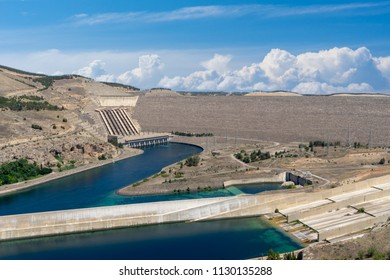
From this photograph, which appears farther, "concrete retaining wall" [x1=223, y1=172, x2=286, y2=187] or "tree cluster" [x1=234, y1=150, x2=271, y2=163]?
"tree cluster" [x1=234, y1=150, x2=271, y2=163]

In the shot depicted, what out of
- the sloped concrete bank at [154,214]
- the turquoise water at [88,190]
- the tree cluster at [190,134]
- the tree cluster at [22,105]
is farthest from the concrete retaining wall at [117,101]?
the sloped concrete bank at [154,214]

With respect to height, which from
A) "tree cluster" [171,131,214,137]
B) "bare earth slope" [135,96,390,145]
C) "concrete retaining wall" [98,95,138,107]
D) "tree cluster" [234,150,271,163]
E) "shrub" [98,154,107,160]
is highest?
"concrete retaining wall" [98,95,138,107]

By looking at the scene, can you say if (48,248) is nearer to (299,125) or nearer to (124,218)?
(124,218)

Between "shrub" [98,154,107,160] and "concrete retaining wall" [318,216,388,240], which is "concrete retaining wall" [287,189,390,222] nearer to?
"concrete retaining wall" [318,216,388,240]

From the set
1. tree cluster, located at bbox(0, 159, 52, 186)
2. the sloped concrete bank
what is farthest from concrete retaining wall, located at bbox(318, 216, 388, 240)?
tree cluster, located at bbox(0, 159, 52, 186)

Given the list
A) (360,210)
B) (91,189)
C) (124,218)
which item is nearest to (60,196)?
(91,189)

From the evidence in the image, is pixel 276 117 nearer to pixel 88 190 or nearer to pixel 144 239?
pixel 88 190

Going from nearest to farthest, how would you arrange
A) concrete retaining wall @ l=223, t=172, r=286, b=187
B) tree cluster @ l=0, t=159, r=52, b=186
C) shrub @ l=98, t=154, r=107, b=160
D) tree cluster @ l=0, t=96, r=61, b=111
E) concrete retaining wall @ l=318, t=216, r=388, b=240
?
concrete retaining wall @ l=318, t=216, r=388, b=240 → concrete retaining wall @ l=223, t=172, r=286, b=187 → tree cluster @ l=0, t=159, r=52, b=186 → shrub @ l=98, t=154, r=107, b=160 → tree cluster @ l=0, t=96, r=61, b=111

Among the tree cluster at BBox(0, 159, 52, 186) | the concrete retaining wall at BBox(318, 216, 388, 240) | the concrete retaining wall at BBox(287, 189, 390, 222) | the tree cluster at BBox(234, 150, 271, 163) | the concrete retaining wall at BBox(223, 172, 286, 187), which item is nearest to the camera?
the concrete retaining wall at BBox(318, 216, 388, 240)
